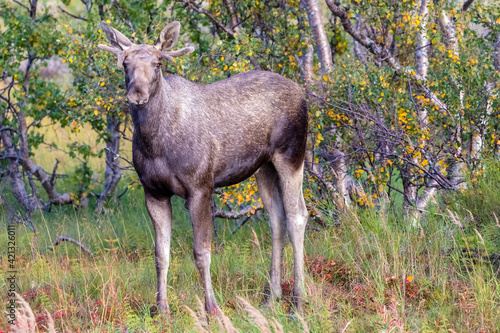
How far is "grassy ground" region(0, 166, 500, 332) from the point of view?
4.86 meters

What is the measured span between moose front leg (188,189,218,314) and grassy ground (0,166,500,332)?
171 millimetres

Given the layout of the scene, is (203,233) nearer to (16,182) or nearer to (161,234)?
(161,234)

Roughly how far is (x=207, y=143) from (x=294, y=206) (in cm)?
127

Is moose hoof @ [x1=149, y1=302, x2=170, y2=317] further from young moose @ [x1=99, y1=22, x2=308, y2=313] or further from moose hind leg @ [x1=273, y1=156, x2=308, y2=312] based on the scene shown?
moose hind leg @ [x1=273, y1=156, x2=308, y2=312]

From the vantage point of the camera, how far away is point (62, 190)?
1086 centimetres

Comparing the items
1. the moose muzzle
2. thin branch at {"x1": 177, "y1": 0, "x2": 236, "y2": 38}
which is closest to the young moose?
the moose muzzle

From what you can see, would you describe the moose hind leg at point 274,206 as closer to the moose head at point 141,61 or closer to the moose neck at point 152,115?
the moose neck at point 152,115

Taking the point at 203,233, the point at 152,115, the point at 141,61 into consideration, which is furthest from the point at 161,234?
the point at 141,61

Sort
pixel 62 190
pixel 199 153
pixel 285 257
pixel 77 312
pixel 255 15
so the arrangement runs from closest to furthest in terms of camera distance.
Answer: pixel 199 153 → pixel 77 312 → pixel 285 257 → pixel 255 15 → pixel 62 190

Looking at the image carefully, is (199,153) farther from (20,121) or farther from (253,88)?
(20,121)

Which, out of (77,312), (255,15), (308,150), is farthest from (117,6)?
(77,312)

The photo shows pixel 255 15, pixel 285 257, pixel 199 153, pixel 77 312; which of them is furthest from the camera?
pixel 255 15

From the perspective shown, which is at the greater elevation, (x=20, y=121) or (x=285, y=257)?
(x=20, y=121)

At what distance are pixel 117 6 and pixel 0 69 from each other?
2.12 metres
